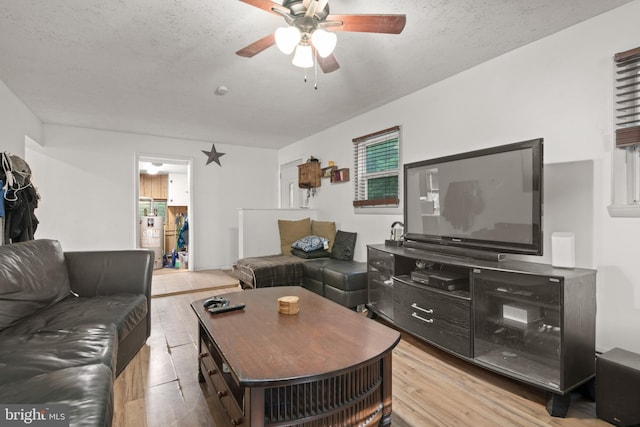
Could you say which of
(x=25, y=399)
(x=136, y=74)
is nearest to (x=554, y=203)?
(x=25, y=399)

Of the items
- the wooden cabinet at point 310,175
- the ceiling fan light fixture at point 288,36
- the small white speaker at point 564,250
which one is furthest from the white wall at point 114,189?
the small white speaker at point 564,250

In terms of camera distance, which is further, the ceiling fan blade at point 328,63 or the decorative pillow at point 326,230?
the decorative pillow at point 326,230

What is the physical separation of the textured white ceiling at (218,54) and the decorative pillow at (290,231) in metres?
1.57

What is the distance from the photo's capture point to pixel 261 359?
1.30 meters

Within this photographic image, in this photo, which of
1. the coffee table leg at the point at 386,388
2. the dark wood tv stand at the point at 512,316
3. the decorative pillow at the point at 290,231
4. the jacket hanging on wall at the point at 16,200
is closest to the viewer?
the coffee table leg at the point at 386,388

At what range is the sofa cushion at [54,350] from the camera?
1268 mm

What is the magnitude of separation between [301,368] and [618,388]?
164cm

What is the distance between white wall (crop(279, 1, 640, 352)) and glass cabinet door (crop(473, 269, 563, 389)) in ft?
1.77

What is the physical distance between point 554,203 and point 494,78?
3.75ft

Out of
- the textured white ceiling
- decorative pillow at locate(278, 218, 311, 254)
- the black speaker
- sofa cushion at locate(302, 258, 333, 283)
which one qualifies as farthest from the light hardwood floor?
the textured white ceiling

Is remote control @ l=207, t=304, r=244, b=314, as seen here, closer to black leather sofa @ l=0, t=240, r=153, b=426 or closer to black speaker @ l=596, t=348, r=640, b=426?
black leather sofa @ l=0, t=240, r=153, b=426

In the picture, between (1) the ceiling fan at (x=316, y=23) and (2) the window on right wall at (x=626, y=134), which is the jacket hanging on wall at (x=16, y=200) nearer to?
(1) the ceiling fan at (x=316, y=23)

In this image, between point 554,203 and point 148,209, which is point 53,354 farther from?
point 148,209

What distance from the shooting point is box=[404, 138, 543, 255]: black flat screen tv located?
2.01 meters
